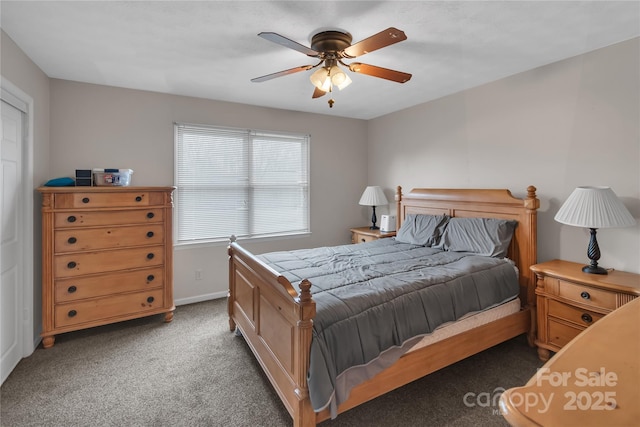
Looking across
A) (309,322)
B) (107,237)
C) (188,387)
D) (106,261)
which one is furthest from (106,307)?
(309,322)

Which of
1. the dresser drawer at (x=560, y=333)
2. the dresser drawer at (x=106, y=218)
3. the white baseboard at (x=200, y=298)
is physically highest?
the dresser drawer at (x=106, y=218)

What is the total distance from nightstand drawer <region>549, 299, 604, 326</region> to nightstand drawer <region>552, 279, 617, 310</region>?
0.07 meters

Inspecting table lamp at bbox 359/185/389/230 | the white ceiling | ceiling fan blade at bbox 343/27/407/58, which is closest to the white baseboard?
table lamp at bbox 359/185/389/230

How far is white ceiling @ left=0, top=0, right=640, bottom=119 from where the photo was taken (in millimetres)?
1864

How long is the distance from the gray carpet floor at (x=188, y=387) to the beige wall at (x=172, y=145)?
3.63 feet

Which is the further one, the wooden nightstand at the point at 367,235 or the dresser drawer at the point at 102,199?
the wooden nightstand at the point at 367,235

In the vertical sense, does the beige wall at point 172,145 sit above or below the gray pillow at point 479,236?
above

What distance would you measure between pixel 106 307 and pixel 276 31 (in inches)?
110

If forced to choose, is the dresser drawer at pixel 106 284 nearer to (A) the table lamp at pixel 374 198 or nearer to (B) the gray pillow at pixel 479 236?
(A) the table lamp at pixel 374 198

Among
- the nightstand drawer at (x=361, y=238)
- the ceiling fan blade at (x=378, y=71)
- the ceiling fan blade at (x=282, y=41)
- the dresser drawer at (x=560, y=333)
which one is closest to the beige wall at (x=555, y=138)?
the dresser drawer at (x=560, y=333)

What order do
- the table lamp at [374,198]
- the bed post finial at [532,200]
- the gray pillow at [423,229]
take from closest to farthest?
the bed post finial at [532,200]
the gray pillow at [423,229]
the table lamp at [374,198]

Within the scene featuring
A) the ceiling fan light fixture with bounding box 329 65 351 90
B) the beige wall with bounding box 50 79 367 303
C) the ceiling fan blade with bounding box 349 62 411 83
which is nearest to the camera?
the ceiling fan light fixture with bounding box 329 65 351 90

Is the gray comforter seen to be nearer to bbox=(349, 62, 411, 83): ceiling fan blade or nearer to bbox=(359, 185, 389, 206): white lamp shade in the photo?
bbox=(359, 185, 389, 206): white lamp shade

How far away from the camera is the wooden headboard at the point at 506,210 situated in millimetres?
2766
